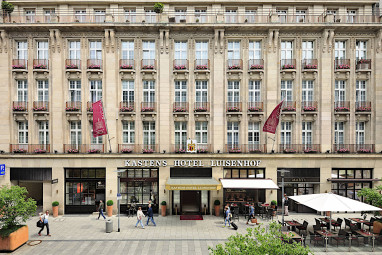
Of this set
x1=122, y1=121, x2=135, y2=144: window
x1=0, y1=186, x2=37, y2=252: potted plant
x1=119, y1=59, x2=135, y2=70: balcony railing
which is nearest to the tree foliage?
x1=0, y1=186, x2=37, y2=252: potted plant

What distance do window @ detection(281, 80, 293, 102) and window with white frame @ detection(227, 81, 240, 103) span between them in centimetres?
440

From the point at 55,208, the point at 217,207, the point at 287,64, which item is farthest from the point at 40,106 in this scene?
the point at 287,64

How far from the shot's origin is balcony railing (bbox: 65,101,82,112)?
907 inches

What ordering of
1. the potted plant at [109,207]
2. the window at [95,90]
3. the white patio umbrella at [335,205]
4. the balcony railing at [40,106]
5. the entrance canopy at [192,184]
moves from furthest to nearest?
the window at [95,90] → the balcony railing at [40,106] → the potted plant at [109,207] → the entrance canopy at [192,184] → the white patio umbrella at [335,205]

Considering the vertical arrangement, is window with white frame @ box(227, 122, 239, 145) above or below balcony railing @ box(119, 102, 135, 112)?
below

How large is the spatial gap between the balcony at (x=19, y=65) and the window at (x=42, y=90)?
1738 mm

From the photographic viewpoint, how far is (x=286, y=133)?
23906 mm

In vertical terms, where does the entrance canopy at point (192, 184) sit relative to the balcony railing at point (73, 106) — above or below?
below

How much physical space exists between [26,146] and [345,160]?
30.8m

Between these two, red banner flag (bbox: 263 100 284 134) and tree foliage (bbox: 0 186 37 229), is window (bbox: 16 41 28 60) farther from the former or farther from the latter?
red banner flag (bbox: 263 100 284 134)

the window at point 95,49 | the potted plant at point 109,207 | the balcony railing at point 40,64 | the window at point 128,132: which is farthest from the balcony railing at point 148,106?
the balcony railing at point 40,64

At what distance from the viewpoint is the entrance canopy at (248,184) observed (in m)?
21.0

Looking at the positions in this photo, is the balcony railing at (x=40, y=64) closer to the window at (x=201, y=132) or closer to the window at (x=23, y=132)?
the window at (x=23, y=132)

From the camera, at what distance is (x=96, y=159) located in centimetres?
2286
